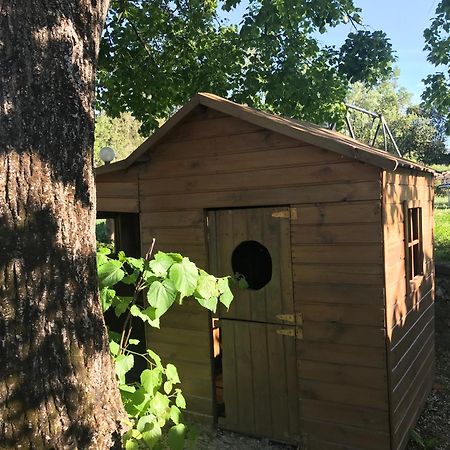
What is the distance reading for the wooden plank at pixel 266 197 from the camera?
403 cm

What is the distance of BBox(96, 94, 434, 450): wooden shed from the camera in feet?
13.4

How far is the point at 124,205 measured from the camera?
534 cm

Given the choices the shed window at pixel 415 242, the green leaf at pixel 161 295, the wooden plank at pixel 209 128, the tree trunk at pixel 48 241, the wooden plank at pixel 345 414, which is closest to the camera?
the tree trunk at pixel 48 241

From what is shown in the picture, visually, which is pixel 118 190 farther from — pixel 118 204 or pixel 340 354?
pixel 340 354

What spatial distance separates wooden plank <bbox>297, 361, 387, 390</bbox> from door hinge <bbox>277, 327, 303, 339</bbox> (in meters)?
0.24

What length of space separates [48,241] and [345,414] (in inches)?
131

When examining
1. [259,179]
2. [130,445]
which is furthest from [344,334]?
[130,445]

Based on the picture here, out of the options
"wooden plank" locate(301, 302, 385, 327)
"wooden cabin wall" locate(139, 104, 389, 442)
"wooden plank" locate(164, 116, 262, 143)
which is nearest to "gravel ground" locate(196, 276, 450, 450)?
"wooden cabin wall" locate(139, 104, 389, 442)

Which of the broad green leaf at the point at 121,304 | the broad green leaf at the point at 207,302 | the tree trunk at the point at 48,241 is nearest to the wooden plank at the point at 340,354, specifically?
the broad green leaf at the point at 207,302

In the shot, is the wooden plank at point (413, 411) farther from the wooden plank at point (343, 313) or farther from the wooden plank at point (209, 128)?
the wooden plank at point (209, 128)

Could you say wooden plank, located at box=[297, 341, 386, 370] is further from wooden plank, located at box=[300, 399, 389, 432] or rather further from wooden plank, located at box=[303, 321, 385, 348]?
wooden plank, located at box=[300, 399, 389, 432]

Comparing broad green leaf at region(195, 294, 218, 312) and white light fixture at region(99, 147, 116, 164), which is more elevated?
white light fixture at region(99, 147, 116, 164)

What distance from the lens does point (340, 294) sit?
418 centimetres

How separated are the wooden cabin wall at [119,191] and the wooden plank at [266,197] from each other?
0.47 feet
